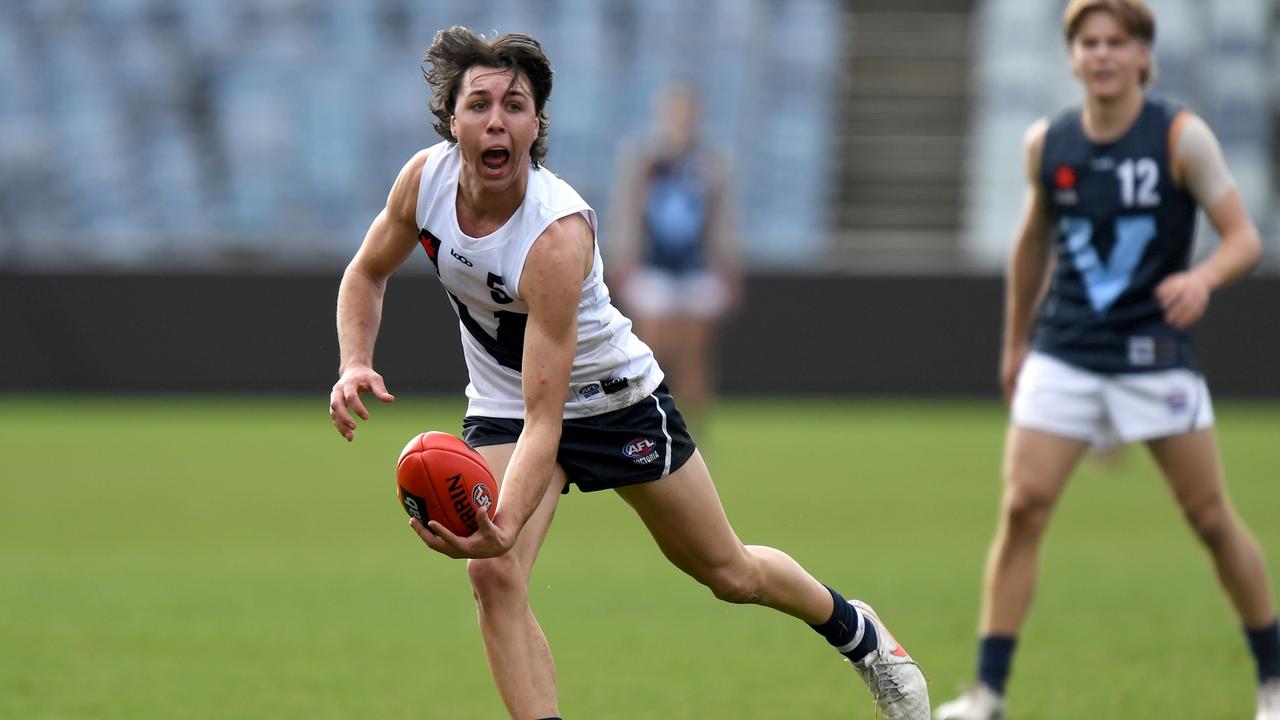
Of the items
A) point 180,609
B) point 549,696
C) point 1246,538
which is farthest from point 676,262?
point 549,696

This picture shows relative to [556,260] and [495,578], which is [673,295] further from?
[556,260]

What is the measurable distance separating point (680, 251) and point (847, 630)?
8.18 m

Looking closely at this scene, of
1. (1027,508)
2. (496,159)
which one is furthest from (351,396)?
(1027,508)

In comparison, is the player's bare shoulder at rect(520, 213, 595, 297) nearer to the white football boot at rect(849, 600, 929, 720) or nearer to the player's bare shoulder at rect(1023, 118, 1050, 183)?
the white football boot at rect(849, 600, 929, 720)

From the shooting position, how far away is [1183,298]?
5000mm

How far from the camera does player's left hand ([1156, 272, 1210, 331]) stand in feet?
16.3

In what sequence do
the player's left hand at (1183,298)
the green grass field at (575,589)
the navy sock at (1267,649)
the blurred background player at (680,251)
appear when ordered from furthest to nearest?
1. the blurred background player at (680,251)
2. the green grass field at (575,589)
3. the navy sock at (1267,649)
4. the player's left hand at (1183,298)

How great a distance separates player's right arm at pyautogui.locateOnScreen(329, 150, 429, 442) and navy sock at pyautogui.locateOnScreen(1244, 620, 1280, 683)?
2.99 meters

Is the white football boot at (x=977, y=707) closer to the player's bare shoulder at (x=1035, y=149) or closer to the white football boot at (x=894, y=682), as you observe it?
the white football boot at (x=894, y=682)

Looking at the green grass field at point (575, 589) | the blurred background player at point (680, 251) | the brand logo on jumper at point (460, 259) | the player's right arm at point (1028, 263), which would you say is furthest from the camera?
the blurred background player at point (680, 251)

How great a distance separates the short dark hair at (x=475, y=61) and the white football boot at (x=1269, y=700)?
3069 mm

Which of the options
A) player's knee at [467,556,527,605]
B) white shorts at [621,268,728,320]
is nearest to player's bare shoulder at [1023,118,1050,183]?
player's knee at [467,556,527,605]

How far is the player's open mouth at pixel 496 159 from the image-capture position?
4.00 meters

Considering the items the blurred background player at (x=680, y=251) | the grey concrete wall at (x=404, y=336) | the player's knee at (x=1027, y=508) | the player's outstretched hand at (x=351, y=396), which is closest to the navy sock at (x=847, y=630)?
the player's knee at (x=1027, y=508)
